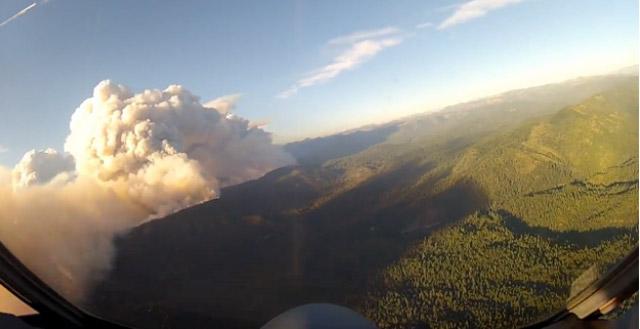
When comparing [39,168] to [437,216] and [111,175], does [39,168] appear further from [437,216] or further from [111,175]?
[437,216]

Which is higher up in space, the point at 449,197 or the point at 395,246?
the point at 449,197

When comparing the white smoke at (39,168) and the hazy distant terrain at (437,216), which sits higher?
the white smoke at (39,168)

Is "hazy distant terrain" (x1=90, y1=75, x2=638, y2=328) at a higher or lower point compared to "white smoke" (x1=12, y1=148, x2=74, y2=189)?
lower

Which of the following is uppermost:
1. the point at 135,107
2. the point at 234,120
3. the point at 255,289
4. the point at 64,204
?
the point at 135,107

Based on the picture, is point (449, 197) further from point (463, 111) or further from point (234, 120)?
point (234, 120)

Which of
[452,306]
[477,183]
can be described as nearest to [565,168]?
[477,183]

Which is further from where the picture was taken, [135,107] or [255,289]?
[255,289]

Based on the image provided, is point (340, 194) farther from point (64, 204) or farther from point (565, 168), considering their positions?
point (64, 204)

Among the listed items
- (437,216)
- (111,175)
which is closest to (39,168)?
(111,175)
